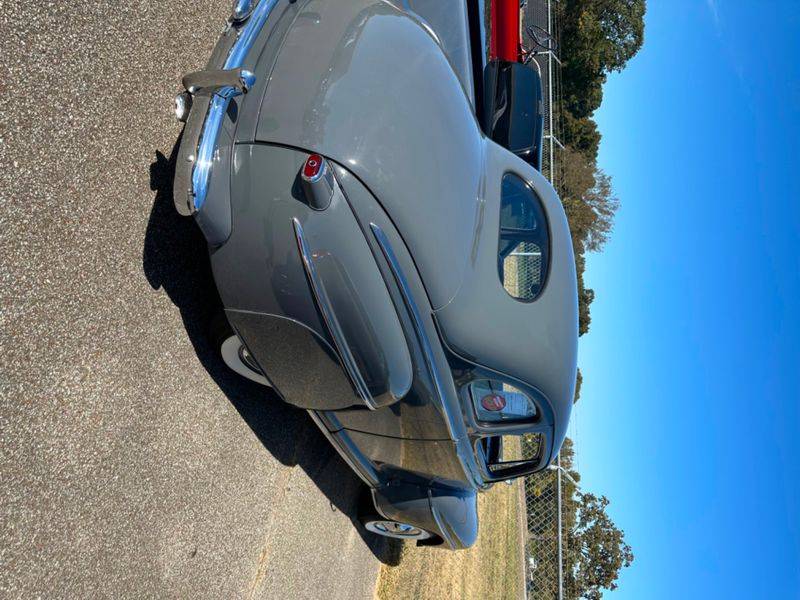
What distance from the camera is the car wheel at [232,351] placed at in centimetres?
324

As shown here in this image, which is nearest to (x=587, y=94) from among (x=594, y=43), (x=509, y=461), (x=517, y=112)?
(x=594, y=43)

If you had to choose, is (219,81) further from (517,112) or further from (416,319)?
(517,112)

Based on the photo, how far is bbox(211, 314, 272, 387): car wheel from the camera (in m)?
3.24

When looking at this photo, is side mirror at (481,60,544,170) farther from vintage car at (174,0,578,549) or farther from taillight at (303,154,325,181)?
taillight at (303,154,325,181)

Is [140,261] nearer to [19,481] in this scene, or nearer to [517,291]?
[19,481]

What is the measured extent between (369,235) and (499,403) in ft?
4.20

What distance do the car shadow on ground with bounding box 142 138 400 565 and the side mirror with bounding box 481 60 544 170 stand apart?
8.07 ft

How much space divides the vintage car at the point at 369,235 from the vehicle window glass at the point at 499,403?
0.03 feet

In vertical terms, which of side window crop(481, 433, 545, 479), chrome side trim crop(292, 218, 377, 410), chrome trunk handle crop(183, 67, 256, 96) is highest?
chrome trunk handle crop(183, 67, 256, 96)

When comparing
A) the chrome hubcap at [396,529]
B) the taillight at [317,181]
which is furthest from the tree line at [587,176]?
the taillight at [317,181]

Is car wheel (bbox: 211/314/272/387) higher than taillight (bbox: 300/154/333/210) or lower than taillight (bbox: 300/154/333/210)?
lower

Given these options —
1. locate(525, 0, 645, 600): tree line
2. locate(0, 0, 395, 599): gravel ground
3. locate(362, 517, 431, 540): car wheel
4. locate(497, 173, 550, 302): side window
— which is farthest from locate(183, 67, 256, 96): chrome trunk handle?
locate(525, 0, 645, 600): tree line

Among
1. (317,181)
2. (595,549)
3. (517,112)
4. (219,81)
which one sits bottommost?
(595,549)

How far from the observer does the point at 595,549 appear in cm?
1547
